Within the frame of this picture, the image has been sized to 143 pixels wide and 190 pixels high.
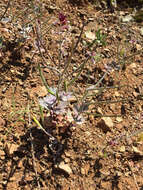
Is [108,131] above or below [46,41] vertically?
below

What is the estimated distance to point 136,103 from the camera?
205cm

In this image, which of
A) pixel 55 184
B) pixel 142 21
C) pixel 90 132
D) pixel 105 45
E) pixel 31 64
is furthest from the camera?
pixel 142 21

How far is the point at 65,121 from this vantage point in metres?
1.67

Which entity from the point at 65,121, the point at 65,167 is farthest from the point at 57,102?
the point at 65,167

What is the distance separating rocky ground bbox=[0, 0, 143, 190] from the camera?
1.49 metres

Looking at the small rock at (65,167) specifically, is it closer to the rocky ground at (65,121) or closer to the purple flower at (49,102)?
the rocky ground at (65,121)

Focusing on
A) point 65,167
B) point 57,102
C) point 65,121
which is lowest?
point 65,167

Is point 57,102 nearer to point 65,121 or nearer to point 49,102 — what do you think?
point 49,102

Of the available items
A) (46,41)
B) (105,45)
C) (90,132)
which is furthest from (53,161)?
(105,45)

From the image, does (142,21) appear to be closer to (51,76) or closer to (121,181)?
(51,76)

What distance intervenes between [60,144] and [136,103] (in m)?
0.82

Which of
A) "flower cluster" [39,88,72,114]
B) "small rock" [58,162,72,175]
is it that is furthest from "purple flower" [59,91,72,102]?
"small rock" [58,162,72,175]

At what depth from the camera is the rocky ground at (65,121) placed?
149cm

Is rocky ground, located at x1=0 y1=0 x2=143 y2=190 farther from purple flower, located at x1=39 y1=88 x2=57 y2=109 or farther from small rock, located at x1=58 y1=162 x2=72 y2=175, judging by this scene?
purple flower, located at x1=39 y1=88 x2=57 y2=109
